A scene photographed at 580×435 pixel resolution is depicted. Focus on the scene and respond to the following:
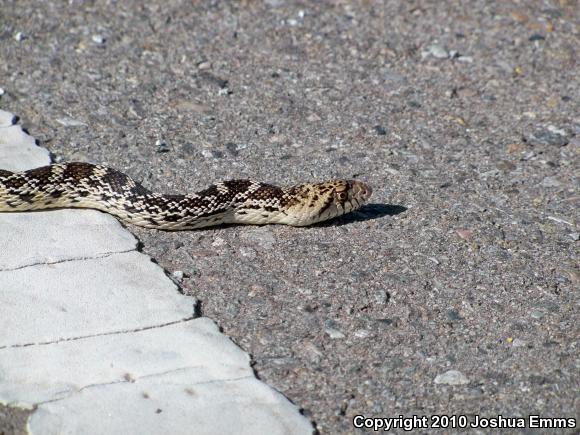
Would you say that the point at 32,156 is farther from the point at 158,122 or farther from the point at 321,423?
the point at 321,423

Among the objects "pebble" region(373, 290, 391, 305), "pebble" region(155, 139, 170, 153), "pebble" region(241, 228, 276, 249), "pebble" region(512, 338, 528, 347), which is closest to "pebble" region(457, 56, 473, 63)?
"pebble" region(155, 139, 170, 153)

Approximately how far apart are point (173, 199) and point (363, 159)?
2.31m

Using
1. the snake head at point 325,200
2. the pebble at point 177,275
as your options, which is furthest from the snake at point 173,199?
the pebble at point 177,275

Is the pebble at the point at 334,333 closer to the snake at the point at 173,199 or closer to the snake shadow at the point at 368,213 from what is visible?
the snake at the point at 173,199

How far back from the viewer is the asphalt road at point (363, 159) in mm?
6324

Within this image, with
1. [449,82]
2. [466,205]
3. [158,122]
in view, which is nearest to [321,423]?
[466,205]

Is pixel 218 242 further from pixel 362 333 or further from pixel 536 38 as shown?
pixel 536 38

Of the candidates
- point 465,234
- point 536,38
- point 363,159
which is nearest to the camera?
point 465,234

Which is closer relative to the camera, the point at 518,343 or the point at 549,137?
the point at 518,343

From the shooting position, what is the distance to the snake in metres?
7.70

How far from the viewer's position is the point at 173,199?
7699 millimetres

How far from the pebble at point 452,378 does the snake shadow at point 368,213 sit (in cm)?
225

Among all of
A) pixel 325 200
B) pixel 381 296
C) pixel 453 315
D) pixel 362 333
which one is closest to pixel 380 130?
pixel 325 200

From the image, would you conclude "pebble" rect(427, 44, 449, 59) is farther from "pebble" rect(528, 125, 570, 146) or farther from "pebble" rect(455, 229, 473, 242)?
"pebble" rect(455, 229, 473, 242)
